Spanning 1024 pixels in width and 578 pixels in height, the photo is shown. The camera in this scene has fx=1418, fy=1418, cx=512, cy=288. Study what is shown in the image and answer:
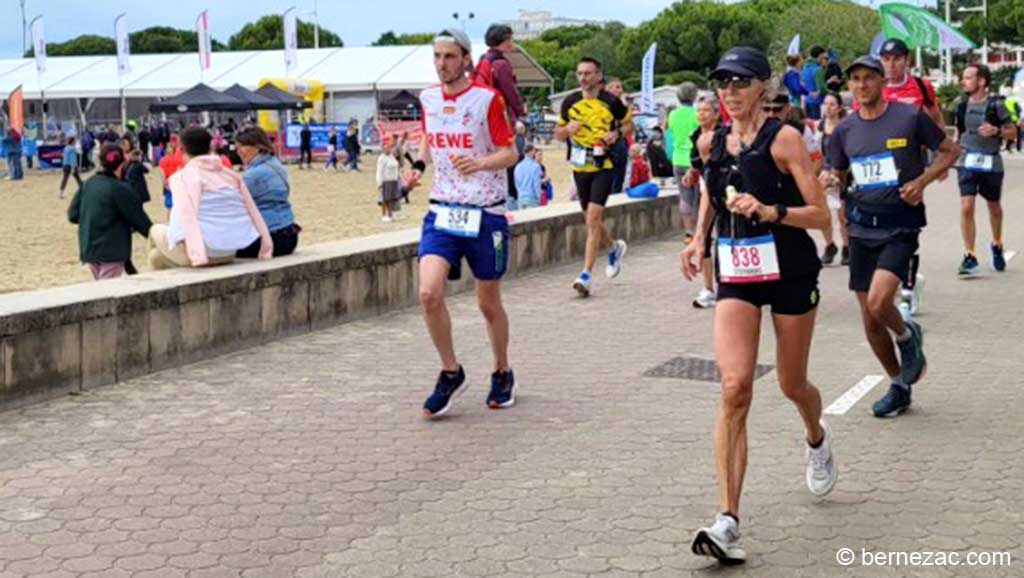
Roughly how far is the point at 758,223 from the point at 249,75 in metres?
56.5

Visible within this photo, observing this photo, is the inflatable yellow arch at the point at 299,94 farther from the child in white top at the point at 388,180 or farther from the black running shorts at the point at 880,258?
the black running shorts at the point at 880,258

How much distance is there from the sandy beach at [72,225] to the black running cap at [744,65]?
11.5 meters

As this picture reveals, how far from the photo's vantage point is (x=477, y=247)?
24.4 ft

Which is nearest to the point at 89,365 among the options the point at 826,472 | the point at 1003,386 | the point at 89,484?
the point at 89,484

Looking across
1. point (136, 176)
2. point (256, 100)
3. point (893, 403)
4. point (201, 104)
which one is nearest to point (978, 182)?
point (893, 403)

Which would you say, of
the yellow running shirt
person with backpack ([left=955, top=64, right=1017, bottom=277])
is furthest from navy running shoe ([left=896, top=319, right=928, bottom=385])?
person with backpack ([left=955, top=64, right=1017, bottom=277])

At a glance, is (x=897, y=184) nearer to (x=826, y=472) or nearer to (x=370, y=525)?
(x=826, y=472)

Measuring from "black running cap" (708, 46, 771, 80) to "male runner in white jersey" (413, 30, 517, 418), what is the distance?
2.26 meters

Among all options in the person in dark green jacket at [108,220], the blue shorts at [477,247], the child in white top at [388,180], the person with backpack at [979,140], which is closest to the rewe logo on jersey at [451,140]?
the blue shorts at [477,247]

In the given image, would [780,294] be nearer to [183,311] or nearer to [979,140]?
[183,311]

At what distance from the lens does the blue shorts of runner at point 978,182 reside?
42.0ft

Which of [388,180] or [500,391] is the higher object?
[388,180]

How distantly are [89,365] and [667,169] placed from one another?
45.6 feet

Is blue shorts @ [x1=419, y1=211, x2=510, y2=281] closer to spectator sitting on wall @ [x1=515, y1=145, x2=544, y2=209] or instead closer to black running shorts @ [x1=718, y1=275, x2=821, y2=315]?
black running shorts @ [x1=718, y1=275, x2=821, y2=315]
